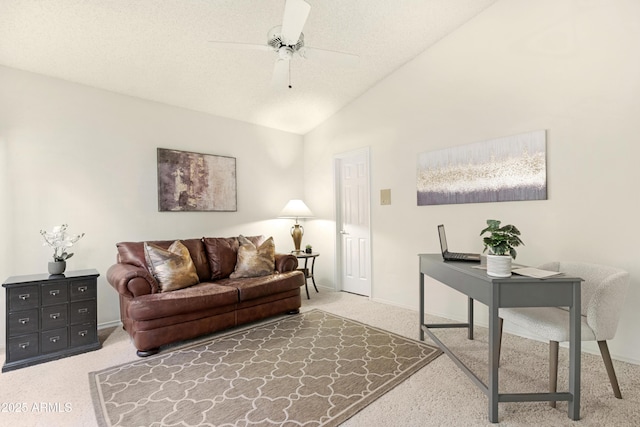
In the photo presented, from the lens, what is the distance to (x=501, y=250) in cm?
186

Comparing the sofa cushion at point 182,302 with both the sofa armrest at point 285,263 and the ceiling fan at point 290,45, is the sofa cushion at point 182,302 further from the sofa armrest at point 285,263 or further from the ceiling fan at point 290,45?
the ceiling fan at point 290,45

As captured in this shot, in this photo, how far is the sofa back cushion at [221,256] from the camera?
3.68 metres

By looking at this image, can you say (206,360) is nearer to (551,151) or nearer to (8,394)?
(8,394)

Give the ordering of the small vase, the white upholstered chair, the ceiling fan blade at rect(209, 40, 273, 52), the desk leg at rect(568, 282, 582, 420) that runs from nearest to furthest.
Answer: the desk leg at rect(568, 282, 582, 420)
the white upholstered chair
the ceiling fan blade at rect(209, 40, 273, 52)
the small vase

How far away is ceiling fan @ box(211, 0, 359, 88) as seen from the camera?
193cm

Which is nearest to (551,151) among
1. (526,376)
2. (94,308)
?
(526,376)

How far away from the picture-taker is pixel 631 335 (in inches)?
93.4

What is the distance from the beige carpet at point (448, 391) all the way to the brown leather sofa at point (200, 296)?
328 millimetres

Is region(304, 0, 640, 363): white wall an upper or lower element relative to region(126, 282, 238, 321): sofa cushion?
upper

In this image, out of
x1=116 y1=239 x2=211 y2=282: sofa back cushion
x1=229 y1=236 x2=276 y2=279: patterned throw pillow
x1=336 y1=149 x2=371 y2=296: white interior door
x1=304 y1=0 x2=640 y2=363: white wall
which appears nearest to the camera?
x1=304 y1=0 x2=640 y2=363: white wall

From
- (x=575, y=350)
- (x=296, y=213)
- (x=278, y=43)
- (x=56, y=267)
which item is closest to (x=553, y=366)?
(x=575, y=350)

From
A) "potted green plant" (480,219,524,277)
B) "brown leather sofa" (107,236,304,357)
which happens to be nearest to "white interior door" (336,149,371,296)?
"brown leather sofa" (107,236,304,357)

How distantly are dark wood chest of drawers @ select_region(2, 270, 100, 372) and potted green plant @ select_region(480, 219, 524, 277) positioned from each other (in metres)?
3.27

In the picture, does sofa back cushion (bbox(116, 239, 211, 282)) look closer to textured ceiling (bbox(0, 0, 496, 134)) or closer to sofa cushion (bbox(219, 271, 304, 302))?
sofa cushion (bbox(219, 271, 304, 302))
